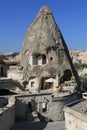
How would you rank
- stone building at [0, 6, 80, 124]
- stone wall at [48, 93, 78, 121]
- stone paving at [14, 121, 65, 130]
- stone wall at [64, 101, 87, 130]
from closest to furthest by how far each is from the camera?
stone wall at [64, 101, 87, 130] < stone paving at [14, 121, 65, 130] < stone wall at [48, 93, 78, 121] < stone building at [0, 6, 80, 124]

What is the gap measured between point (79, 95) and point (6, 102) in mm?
11806

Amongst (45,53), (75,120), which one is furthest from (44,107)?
(75,120)

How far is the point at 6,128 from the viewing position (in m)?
25.3

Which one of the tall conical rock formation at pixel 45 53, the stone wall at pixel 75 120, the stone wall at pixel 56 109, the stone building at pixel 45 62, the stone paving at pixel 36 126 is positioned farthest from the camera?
the tall conical rock formation at pixel 45 53

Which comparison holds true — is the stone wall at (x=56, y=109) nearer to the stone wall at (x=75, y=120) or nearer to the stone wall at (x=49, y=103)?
the stone wall at (x=49, y=103)

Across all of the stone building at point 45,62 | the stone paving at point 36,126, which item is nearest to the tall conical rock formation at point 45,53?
the stone building at point 45,62

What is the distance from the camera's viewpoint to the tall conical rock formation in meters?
43.0

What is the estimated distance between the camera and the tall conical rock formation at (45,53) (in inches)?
1692

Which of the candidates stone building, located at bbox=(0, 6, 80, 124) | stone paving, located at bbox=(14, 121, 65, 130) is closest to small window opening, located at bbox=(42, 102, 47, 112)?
stone building, located at bbox=(0, 6, 80, 124)

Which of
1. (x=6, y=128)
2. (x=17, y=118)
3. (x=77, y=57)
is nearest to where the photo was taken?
Answer: (x=6, y=128)

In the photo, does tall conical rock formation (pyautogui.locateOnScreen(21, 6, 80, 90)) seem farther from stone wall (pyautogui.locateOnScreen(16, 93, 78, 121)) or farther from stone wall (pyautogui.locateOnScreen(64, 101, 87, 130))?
stone wall (pyautogui.locateOnScreen(64, 101, 87, 130))

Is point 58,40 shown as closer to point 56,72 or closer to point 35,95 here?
point 56,72

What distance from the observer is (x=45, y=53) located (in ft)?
143

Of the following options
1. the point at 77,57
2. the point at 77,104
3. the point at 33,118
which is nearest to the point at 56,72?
the point at 33,118
